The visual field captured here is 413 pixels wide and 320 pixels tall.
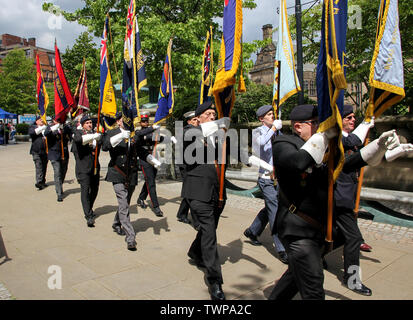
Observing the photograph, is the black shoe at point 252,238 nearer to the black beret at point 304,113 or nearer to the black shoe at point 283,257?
the black shoe at point 283,257

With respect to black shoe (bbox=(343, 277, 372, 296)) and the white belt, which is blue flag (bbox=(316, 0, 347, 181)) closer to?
black shoe (bbox=(343, 277, 372, 296))

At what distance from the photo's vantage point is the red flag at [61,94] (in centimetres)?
784

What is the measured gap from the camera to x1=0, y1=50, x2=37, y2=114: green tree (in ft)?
139

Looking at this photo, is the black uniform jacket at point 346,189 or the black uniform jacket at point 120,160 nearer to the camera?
the black uniform jacket at point 346,189

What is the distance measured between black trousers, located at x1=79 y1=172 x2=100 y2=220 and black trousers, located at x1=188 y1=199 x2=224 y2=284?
3120mm

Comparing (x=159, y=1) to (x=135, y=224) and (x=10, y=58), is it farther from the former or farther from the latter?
(x=10, y=58)

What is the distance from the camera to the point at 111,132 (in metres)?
5.47

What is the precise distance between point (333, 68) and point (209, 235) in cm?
205

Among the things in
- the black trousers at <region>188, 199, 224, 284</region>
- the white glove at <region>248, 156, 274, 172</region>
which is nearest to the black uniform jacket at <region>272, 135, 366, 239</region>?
the black trousers at <region>188, 199, 224, 284</region>


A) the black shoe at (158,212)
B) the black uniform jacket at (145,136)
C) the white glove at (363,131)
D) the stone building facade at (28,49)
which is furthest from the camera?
the stone building facade at (28,49)

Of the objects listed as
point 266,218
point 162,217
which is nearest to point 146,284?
point 266,218

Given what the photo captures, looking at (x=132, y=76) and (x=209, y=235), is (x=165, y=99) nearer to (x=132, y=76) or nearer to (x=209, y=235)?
(x=132, y=76)

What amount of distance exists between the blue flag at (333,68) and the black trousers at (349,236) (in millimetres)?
1574

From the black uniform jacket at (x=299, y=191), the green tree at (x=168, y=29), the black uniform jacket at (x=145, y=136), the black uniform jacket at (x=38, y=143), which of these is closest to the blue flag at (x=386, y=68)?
the black uniform jacket at (x=299, y=191)
